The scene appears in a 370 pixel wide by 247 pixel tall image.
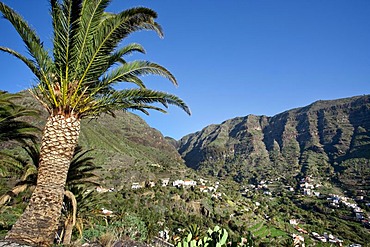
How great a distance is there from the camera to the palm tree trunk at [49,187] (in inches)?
199

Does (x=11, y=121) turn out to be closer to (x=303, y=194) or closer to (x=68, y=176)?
(x=68, y=176)

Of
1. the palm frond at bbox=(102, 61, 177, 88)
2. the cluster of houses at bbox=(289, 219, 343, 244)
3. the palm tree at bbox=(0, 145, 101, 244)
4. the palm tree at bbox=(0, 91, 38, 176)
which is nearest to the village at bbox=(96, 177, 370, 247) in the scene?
the cluster of houses at bbox=(289, 219, 343, 244)

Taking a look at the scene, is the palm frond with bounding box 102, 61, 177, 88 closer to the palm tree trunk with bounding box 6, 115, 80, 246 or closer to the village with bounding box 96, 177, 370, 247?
the palm tree trunk with bounding box 6, 115, 80, 246

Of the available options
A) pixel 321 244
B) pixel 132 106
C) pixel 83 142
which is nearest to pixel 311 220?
pixel 321 244

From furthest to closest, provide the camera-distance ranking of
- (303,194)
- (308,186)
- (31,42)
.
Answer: (308,186), (303,194), (31,42)

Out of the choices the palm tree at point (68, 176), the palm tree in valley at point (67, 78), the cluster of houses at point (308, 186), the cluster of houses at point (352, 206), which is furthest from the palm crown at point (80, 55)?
the cluster of houses at point (308, 186)

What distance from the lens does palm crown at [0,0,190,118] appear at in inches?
229

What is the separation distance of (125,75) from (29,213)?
3.73 metres

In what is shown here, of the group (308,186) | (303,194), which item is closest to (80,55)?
(303,194)

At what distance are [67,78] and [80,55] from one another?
0.59 meters

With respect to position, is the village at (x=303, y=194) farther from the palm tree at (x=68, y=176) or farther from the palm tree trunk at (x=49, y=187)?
the palm tree trunk at (x=49, y=187)

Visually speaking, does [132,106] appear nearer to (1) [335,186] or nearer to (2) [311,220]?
(2) [311,220]

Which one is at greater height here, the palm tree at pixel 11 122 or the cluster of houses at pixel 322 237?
the palm tree at pixel 11 122

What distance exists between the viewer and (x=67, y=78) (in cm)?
595
